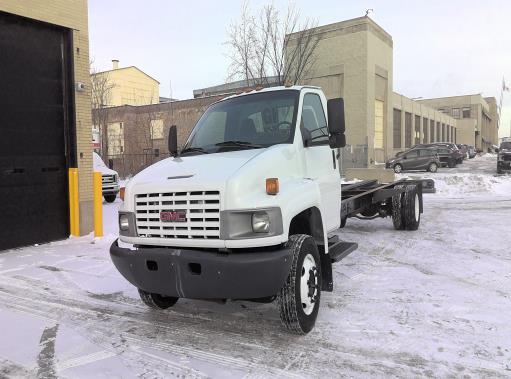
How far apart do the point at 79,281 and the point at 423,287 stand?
4.74 m

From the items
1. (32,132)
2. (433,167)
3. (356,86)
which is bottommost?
(433,167)

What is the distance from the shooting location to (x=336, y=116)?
16.9 ft

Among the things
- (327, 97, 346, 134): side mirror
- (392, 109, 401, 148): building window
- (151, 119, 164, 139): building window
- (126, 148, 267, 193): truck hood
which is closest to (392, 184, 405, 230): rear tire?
(327, 97, 346, 134): side mirror

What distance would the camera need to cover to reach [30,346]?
4.38 metres

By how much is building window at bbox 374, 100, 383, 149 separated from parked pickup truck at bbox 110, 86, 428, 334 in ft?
104

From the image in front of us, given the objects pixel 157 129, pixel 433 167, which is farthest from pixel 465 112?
pixel 157 129

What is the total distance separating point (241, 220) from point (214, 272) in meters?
0.50

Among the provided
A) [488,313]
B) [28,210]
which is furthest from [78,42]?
[488,313]

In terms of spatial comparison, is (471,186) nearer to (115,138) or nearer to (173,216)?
(173,216)

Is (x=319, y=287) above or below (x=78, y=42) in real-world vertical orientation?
below

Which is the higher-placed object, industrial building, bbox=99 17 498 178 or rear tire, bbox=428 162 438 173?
industrial building, bbox=99 17 498 178

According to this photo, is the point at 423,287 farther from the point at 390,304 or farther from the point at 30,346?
the point at 30,346

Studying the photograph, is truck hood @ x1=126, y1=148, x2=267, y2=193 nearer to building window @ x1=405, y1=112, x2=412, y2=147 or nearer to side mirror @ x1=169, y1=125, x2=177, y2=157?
side mirror @ x1=169, y1=125, x2=177, y2=157

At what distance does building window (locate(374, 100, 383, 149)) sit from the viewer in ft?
118
